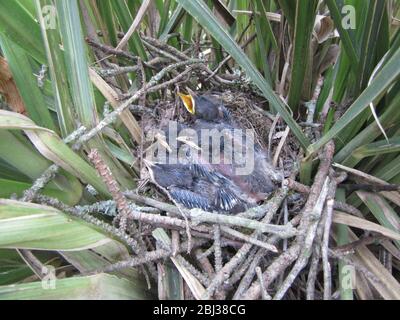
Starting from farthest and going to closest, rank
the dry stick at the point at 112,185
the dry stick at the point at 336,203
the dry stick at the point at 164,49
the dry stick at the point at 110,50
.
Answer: the dry stick at the point at 164,49 → the dry stick at the point at 110,50 → the dry stick at the point at 336,203 → the dry stick at the point at 112,185

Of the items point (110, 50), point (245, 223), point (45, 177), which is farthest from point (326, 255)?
point (110, 50)

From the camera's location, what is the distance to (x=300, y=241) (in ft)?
2.26

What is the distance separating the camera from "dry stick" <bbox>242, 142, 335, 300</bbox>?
63cm

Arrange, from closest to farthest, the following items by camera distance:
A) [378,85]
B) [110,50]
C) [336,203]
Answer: [378,85] < [336,203] < [110,50]

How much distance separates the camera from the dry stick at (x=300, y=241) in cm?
63

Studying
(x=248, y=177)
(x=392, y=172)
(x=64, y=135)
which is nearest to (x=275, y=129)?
(x=248, y=177)

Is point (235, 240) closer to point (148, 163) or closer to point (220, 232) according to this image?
point (220, 232)

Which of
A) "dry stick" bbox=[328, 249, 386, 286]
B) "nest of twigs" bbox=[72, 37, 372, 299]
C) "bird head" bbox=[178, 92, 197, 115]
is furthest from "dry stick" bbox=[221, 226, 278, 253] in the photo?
"bird head" bbox=[178, 92, 197, 115]

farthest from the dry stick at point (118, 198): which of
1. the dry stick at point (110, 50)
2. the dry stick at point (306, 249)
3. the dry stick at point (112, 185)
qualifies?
the dry stick at point (110, 50)

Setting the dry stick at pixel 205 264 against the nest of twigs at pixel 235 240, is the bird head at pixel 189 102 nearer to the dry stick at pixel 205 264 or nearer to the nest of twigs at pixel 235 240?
the nest of twigs at pixel 235 240

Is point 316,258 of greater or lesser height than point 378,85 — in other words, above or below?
below

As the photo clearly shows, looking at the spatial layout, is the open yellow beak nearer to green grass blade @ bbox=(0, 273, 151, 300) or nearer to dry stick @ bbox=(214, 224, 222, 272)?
dry stick @ bbox=(214, 224, 222, 272)

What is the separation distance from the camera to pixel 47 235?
571mm
